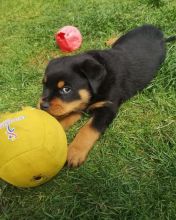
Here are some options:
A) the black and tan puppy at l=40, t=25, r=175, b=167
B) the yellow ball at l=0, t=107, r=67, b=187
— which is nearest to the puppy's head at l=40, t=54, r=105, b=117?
the black and tan puppy at l=40, t=25, r=175, b=167

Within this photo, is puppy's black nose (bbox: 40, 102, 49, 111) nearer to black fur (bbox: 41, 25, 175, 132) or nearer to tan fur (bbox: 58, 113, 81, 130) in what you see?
black fur (bbox: 41, 25, 175, 132)

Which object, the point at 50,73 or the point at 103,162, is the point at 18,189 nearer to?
the point at 103,162

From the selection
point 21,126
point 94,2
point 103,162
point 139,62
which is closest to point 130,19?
point 94,2

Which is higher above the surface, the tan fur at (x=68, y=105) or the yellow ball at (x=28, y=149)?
the yellow ball at (x=28, y=149)

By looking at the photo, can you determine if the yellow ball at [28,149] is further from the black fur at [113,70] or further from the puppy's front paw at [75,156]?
the black fur at [113,70]

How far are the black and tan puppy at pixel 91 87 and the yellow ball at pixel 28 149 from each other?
1.25 feet

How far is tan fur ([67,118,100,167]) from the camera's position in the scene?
309 centimetres

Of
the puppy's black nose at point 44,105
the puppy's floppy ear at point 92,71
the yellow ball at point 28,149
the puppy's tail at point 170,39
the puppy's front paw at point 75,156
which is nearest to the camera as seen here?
the yellow ball at point 28,149

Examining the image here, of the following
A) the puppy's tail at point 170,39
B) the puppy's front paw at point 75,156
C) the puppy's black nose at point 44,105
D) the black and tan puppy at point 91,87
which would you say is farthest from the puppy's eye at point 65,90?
the puppy's tail at point 170,39

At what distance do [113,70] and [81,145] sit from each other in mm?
932

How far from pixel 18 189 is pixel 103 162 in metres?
0.70

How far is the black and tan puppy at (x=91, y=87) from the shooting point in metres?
3.27

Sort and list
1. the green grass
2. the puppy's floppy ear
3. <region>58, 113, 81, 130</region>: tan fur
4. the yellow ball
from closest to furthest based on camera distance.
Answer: the yellow ball
the green grass
the puppy's floppy ear
<region>58, 113, 81, 130</region>: tan fur

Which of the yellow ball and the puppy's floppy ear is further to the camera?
the puppy's floppy ear
